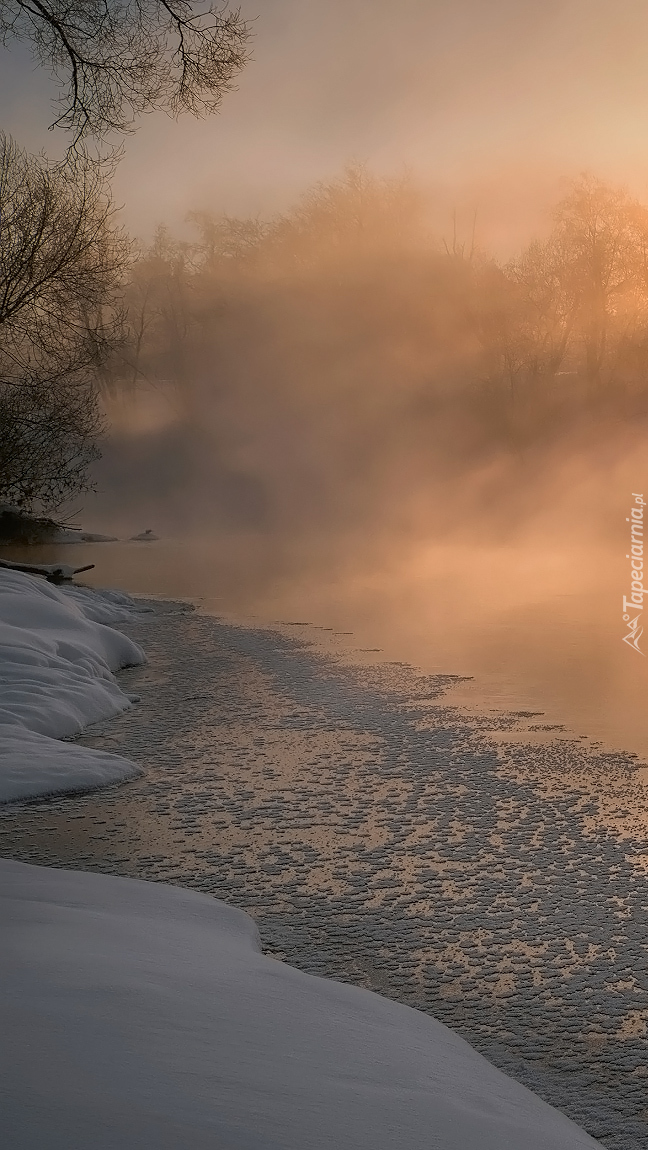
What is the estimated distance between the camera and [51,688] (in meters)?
6.79

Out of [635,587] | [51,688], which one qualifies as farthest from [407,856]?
[635,587]

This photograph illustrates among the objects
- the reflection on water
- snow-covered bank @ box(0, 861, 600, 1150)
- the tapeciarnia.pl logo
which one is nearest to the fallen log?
the reflection on water

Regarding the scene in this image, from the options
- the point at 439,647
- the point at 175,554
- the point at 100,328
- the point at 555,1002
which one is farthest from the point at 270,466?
the point at 555,1002

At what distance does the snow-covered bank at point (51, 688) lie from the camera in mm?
5371

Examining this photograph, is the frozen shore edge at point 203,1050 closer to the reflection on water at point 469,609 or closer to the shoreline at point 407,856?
the shoreline at point 407,856

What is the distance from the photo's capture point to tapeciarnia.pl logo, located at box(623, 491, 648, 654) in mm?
10079

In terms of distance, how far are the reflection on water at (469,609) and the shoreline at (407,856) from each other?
110 cm

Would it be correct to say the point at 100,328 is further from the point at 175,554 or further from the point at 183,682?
the point at 175,554

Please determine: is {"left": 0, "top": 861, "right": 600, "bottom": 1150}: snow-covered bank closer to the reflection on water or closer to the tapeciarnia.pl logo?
the reflection on water

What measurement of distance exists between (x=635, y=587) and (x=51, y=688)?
372 inches

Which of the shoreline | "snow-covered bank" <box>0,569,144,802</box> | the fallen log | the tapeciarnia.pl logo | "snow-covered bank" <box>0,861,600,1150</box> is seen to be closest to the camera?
"snow-covered bank" <box>0,861,600,1150</box>

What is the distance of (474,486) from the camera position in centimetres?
3462

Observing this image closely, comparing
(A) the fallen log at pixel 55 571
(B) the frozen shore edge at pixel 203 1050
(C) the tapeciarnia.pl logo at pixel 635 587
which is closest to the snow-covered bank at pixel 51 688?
(B) the frozen shore edge at pixel 203 1050

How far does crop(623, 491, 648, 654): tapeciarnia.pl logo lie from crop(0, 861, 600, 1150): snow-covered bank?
7.09 metres
